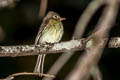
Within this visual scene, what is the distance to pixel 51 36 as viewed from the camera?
407cm

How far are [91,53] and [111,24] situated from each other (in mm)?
143

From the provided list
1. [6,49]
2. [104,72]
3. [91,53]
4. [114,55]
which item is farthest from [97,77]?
[114,55]

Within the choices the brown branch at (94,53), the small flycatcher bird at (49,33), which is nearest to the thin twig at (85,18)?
the brown branch at (94,53)

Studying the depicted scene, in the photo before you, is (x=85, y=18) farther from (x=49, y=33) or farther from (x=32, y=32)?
(x=32, y=32)

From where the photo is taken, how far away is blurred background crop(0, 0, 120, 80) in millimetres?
6438

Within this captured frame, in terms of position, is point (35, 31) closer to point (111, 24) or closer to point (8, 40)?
point (8, 40)

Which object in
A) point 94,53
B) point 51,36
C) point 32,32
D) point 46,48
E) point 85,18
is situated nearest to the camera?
point 94,53

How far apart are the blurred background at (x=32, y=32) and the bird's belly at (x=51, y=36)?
7.07ft

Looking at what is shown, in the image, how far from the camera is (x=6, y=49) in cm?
300

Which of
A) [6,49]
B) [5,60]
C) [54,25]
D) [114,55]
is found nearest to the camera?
[6,49]

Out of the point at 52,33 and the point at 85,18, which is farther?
the point at 52,33

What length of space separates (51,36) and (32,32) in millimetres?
3324

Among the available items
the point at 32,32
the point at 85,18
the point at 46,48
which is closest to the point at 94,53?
the point at 85,18

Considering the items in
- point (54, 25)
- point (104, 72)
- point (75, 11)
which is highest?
point (75, 11)
